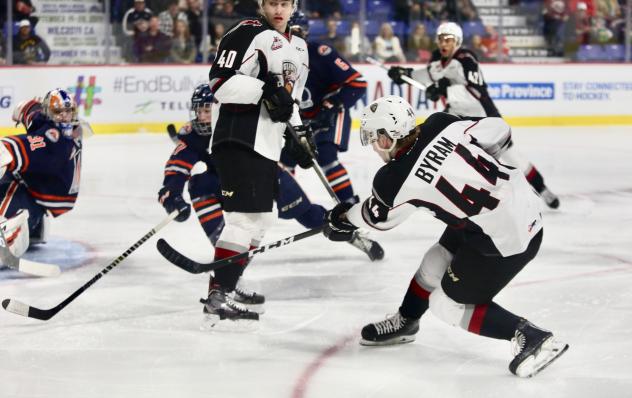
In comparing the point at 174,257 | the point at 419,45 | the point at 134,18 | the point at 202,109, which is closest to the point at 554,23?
the point at 419,45

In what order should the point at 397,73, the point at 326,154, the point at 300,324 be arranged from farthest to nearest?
the point at 397,73, the point at 326,154, the point at 300,324

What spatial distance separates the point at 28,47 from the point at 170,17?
48.9 inches

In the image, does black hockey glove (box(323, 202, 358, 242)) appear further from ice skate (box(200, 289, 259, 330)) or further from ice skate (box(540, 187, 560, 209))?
ice skate (box(540, 187, 560, 209))

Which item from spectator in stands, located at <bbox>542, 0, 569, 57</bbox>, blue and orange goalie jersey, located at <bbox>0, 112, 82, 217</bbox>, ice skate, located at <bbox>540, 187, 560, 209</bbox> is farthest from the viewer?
spectator in stands, located at <bbox>542, 0, 569, 57</bbox>

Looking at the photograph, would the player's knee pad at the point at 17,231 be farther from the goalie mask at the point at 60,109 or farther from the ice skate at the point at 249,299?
the ice skate at the point at 249,299

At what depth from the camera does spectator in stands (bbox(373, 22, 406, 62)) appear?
9.28 m

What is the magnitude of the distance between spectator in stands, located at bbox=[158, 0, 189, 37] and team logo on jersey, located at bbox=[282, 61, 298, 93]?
5564 mm

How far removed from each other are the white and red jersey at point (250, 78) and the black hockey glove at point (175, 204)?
507 mm

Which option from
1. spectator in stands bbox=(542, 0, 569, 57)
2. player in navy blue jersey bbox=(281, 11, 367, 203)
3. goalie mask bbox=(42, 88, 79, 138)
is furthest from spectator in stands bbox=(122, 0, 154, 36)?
goalie mask bbox=(42, 88, 79, 138)

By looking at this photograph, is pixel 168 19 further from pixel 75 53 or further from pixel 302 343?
pixel 302 343

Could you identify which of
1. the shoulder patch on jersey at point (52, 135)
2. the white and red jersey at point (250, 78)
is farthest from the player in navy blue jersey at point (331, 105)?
the white and red jersey at point (250, 78)

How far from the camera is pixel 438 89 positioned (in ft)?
19.4

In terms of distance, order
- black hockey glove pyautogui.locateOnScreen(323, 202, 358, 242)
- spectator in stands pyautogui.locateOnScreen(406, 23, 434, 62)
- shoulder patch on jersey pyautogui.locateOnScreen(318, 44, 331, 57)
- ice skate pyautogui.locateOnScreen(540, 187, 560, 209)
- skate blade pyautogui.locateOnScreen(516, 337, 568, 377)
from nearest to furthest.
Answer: skate blade pyautogui.locateOnScreen(516, 337, 568, 377) < black hockey glove pyautogui.locateOnScreen(323, 202, 358, 242) < shoulder patch on jersey pyautogui.locateOnScreen(318, 44, 331, 57) < ice skate pyautogui.locateOnScreen(540, 187, 560, 209) < spectator in stands pyautogui.locateOnScreen(406, 23, 434, 62)

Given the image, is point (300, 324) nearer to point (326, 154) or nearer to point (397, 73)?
point (326, 154)
